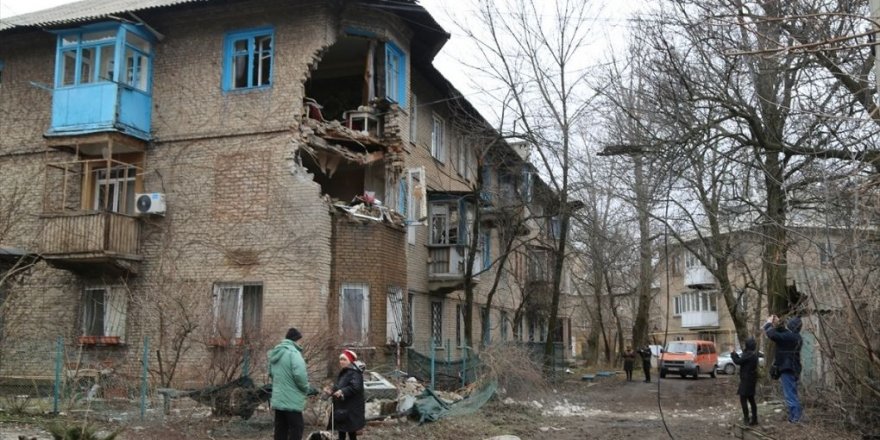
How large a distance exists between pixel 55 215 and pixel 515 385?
12159 millimetres

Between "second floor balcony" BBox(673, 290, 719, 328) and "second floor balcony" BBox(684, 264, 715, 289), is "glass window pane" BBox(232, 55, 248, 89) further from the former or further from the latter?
"second floor balcony" BBox(673, 290, 719, 328)

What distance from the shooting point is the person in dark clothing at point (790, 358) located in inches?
493

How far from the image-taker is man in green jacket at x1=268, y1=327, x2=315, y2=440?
971 cm

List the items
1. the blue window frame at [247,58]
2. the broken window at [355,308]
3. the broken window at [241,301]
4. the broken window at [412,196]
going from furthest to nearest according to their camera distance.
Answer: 1. the broken window at [412,196]
2. the blue window frame at [247,58]
3. the broken window at [355,308]
4. the broken window at [241,301]

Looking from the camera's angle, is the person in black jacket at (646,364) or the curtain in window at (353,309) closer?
the curtain in window at (353,309)

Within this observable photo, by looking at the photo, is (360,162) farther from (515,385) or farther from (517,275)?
(517,275)

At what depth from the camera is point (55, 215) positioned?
18.8 m

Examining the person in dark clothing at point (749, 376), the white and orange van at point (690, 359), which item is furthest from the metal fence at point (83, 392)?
the white and orange van at point (690, 359)

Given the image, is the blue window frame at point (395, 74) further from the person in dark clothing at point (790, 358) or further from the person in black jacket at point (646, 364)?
the person in black jacket at point (646, 364)

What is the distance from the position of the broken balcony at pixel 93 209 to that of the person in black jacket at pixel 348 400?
11.0 m

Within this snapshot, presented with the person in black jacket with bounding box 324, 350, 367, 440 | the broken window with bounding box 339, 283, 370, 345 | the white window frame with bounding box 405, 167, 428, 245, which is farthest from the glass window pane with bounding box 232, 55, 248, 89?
the person in black jacket with bounding box 324, 350, 367, 440

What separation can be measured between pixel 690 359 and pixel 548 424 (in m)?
23.1

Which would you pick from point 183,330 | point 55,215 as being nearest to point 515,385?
point 183,330

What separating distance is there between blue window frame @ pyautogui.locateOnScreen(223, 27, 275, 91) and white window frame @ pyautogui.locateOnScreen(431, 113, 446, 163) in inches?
318
